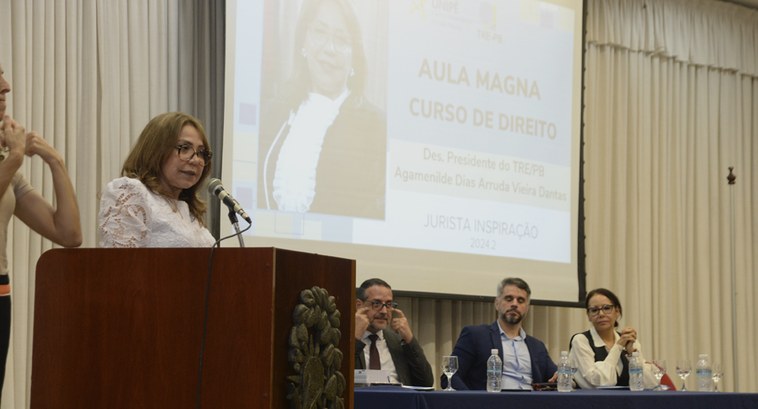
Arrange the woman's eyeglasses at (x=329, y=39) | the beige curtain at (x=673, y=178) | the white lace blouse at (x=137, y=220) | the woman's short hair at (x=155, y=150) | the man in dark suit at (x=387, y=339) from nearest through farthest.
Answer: the white lace blouse at (x=137, y=220), the woman's short hair at (x=155, y=150), the man in dark suit at (x=387, y=339), the woman's eyeglasses at (x=329, y=39), the beige curtain at (x=673, y=178)

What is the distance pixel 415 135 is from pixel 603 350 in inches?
65.4

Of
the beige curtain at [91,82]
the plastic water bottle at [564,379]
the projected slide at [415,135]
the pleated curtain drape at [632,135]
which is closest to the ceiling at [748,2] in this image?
the pleated curtain drape at [632,135]

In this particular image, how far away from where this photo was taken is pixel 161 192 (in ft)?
8.96

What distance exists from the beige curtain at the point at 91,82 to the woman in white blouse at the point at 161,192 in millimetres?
2380

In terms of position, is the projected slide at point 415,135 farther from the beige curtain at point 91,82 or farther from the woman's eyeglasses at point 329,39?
the beige curtain at point 91,82

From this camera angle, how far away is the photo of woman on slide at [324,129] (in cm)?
554

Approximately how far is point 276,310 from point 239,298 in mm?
82

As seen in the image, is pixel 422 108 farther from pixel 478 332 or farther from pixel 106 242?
pixel 106 242

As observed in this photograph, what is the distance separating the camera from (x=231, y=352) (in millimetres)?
2191

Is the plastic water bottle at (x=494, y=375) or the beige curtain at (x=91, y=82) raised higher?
the beige curtain at (x=91, y=82)

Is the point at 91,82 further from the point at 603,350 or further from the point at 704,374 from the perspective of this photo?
the point at 704,374

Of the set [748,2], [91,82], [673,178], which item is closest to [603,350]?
[673,178]

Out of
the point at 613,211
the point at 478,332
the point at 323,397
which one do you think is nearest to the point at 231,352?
the point at 323,397

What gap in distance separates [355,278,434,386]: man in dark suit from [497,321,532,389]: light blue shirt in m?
0.50
